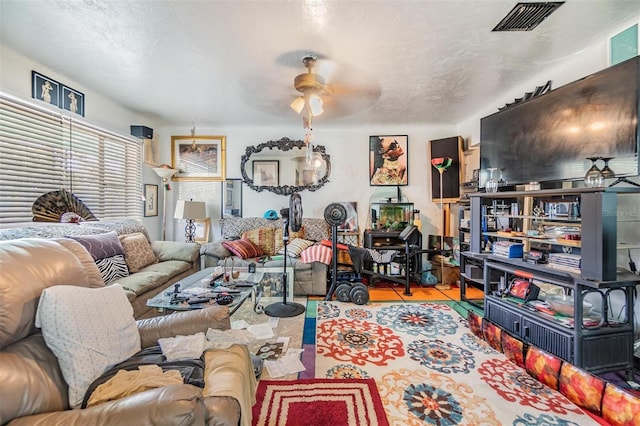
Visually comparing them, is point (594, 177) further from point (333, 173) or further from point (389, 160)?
point (333, 173)

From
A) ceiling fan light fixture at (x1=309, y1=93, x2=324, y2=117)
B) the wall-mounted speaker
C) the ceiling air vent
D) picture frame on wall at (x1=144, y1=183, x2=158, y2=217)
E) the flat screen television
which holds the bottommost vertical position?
picture frame on wall at (x1=144, y1=183, x2=158, y2=217)

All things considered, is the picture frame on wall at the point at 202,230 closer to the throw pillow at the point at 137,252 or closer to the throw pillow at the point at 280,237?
the throw pillow at the point at 137,252

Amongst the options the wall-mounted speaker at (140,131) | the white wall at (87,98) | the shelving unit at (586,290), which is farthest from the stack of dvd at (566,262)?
the wall-mounted speaker at (140,131)

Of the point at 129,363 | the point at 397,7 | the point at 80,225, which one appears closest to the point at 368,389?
the point at 129,363

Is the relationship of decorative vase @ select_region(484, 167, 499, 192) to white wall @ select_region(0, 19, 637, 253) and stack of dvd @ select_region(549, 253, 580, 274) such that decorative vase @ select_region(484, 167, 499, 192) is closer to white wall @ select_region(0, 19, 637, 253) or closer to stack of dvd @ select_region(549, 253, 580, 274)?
stack of dvd @ select_region(549, 253, 580, 274)

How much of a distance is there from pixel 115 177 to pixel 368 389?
391 cm

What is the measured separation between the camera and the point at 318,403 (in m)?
1.63

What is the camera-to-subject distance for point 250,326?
267 centimetres

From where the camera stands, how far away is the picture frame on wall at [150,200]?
13.8ft

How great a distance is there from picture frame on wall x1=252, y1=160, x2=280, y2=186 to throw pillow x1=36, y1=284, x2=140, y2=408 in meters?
3.32

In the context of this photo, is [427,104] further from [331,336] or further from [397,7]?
[331,336]

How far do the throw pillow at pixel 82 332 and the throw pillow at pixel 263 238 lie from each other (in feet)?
8.72

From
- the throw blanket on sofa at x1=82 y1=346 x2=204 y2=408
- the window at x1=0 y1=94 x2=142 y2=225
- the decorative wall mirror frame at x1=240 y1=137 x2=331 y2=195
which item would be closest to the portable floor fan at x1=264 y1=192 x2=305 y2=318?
the decorative wall mirror frame at x1=240 y1=137 x2=331 y2=195

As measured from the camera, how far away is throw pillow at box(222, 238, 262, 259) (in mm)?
3664
